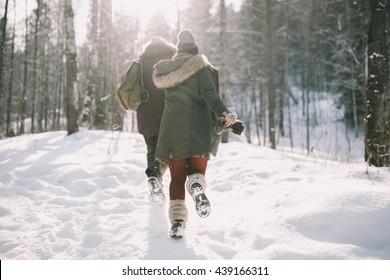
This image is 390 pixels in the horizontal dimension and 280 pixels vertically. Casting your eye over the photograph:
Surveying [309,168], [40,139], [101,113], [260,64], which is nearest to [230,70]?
[260,64]

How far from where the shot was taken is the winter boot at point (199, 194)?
322 cm

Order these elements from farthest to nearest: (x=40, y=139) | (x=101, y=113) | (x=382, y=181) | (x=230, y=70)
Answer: (x=230, y=70)
(x=101, y=113)
(x=40, y=139)
(x=382, y=181)

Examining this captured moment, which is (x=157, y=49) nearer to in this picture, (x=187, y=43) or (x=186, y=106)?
(x=187, y=43)

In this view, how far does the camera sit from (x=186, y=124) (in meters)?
3.39

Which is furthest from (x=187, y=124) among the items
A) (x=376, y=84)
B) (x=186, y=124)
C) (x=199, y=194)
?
(x=376, y=84)

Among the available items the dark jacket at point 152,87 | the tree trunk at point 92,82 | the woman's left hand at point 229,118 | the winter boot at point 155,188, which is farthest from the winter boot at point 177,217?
the tree trunk at point 92,82

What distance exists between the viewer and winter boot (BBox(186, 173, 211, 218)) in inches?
127

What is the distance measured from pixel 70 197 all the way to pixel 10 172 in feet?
4.98

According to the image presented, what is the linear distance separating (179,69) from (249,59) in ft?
90.3

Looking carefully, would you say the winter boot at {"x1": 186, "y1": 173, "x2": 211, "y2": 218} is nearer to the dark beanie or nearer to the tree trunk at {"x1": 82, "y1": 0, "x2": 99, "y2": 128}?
the dark beanie

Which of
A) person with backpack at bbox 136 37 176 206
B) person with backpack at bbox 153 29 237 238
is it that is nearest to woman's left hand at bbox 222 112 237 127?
Result: person with backpack at bbox 153 29 237 238

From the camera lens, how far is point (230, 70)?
33.2m
